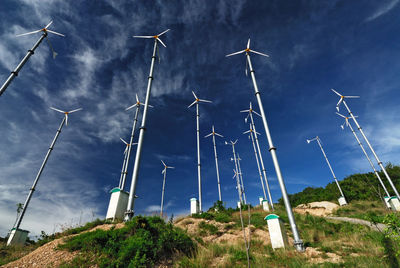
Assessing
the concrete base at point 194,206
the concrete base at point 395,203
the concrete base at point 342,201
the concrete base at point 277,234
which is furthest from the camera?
the concrete base at point 342,201

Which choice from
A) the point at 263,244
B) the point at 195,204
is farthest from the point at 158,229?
the point at 195,204

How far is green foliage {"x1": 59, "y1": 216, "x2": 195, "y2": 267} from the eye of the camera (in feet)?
24.7

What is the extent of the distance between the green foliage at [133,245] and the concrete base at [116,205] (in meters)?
4.02

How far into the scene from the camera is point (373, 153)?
2881 centimetres

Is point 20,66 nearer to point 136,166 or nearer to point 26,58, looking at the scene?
point 26,58

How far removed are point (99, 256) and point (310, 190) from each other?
172 feet

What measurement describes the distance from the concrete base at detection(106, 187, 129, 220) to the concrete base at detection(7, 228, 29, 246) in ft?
36.3

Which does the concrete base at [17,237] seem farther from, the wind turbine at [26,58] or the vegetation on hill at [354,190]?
the vegetation on hill at [354,190]

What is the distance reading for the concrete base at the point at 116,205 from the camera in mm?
13195

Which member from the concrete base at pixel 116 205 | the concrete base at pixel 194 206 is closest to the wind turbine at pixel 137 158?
the concrete base at pixel 116 205

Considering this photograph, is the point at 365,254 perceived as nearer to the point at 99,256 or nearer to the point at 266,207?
the point at 99,256

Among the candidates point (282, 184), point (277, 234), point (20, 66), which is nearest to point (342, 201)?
point (277, 234)

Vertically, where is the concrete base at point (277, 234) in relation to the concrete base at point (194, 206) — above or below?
below

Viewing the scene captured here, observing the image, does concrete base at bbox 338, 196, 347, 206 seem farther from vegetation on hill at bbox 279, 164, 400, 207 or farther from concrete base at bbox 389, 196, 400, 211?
concrete base at bbox 389, 196, 400, 211
